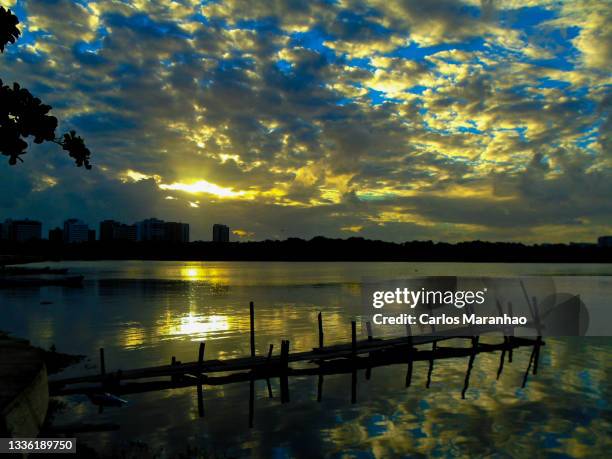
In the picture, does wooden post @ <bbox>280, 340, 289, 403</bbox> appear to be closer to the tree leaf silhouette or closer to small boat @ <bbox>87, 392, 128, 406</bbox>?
small boat @ <bbox>87, 392, 128, 406</bbox>

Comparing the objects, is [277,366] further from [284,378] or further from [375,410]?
[375,410]

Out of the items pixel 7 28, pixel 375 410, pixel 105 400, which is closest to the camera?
pixel 7 28

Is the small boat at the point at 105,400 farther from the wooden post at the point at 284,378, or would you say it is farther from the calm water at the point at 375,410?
the wooden post at the point at 284,378

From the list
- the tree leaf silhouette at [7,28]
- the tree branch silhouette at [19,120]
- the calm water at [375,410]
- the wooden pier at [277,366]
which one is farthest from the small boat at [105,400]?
the tree leaf silhouette at [7,28]

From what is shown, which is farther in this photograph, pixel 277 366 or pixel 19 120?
pixel 277 366

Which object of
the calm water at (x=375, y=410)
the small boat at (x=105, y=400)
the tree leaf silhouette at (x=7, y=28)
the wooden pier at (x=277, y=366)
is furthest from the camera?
the wooden pier at (x=277, y=366)

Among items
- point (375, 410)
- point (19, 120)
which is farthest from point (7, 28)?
point (375, 410)

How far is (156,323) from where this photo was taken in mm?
48344

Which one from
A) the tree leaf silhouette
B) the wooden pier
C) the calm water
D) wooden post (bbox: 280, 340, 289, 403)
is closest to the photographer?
the tree leaf silhouette

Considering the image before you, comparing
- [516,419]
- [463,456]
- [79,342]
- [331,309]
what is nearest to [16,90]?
[463,456]

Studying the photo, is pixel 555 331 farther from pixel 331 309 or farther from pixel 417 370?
pixel 331 309

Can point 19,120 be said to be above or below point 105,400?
above

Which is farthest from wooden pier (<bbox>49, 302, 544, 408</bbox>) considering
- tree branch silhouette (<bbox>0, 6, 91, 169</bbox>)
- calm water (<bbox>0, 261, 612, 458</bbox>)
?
tree branch silhouette (<bbox>0, 6, 91, 169</bbox>)

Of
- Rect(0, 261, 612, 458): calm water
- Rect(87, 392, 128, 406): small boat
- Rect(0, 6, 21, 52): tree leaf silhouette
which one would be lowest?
Rect(0, 261, 612, 458): calm water
